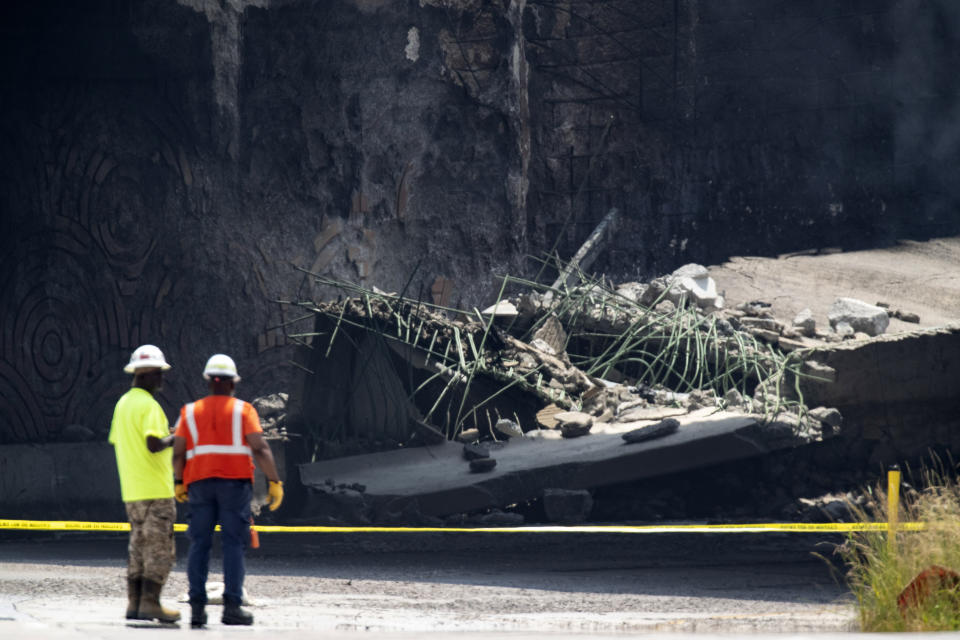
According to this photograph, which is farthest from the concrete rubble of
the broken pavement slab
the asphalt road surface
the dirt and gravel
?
the dirt and gravel

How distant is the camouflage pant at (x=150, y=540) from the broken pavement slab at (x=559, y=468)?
3.97 m

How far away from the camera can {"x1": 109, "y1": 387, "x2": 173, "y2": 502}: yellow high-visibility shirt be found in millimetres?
4953

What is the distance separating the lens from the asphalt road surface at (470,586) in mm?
5059

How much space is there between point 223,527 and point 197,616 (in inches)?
16.0

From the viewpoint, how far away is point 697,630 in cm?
507

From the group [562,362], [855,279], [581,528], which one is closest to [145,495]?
[581,528]

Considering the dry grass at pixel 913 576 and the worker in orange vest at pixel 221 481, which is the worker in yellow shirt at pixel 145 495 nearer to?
the worker in orange vest at pixel 221 481

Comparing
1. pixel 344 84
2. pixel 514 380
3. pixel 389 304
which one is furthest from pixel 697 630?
pixel 344 84

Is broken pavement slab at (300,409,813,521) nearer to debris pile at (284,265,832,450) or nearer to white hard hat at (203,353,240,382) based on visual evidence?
debris pile at (284,265,832,450)

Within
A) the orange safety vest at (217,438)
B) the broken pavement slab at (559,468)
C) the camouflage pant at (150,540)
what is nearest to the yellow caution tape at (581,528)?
the broken pavement slab at (559,468)

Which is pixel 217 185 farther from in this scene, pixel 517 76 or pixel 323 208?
pixel 517 76

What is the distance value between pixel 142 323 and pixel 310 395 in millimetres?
3310

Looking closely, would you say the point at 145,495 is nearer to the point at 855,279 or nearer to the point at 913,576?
the point at 913,576

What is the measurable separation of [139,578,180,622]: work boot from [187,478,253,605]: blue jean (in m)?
0.12
